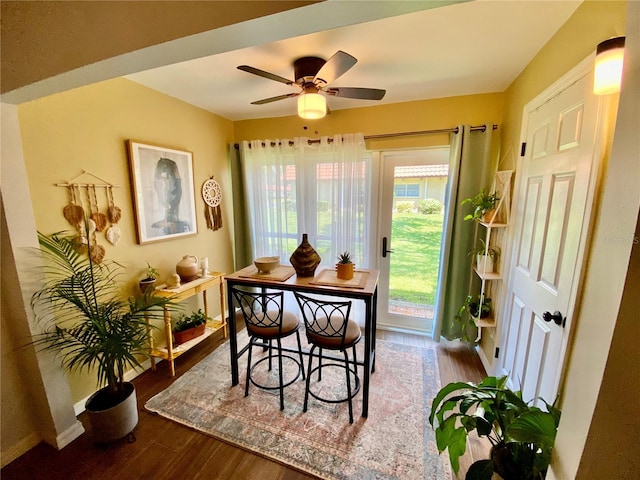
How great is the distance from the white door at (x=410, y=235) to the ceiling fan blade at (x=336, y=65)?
1.27 metres

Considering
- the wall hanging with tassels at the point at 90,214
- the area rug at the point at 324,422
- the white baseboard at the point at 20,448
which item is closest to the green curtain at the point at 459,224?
the area rug at the point at 324,422

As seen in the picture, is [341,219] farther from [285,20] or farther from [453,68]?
[285,20]

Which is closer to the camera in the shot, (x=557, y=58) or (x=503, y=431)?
(x=503, y=431)

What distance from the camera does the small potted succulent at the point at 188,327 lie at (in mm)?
2441

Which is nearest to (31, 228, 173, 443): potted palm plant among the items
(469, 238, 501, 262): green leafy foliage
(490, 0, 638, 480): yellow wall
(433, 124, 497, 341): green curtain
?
(490, 0, 638, 480): yellow wall

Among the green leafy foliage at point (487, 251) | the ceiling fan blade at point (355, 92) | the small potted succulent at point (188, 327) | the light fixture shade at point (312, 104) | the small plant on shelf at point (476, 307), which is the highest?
the ceiling fan blade at point (355, 92)

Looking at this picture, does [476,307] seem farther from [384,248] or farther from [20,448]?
[20,448]

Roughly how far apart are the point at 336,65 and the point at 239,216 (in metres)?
2.22

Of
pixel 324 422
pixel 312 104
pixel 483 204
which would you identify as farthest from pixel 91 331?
pixel 483 204

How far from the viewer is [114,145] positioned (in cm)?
205

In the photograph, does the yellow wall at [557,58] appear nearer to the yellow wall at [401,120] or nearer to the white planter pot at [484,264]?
the yellow wall at [401,120]

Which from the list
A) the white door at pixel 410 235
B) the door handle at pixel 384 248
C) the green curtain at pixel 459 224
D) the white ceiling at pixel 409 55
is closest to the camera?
the white ceiling at pixel 409 55

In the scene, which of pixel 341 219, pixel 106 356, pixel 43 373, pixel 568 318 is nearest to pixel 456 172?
pixel 341 219

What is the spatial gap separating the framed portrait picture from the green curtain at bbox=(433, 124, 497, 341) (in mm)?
2662
